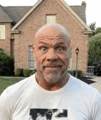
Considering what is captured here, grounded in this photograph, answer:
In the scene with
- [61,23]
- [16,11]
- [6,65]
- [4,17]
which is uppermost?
[16,11]

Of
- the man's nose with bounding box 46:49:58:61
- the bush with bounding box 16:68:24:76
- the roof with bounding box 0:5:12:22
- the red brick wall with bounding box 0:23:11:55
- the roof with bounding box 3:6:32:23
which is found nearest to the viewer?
the man's nose with bounding box 46:49:58:61

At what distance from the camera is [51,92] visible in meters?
1.33

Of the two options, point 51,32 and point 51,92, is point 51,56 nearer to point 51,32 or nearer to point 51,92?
point 51,32

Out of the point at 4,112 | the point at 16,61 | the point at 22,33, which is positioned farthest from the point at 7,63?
the point at 4,112

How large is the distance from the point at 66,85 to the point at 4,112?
1.73 feet

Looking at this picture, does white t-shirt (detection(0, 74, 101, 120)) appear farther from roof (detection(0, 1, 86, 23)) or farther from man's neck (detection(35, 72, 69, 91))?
roof (detection(0, 1, 86, 23))

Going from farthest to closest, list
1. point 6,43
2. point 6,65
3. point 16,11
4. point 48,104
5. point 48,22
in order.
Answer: point 16,11
point 6,43
point 6,65
point 48,22
point 48,104

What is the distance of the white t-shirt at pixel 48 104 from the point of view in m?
1.27

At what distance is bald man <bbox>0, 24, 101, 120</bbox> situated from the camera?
1.21 meters

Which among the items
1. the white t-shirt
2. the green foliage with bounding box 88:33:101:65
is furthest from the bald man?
the green foliage with bounding box 88:33:101:65

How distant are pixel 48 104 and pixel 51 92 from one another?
94mm

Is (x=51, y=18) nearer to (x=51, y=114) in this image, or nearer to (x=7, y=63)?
(x=7, y=63)

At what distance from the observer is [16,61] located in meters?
18.5

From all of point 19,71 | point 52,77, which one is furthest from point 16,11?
point 52,77
